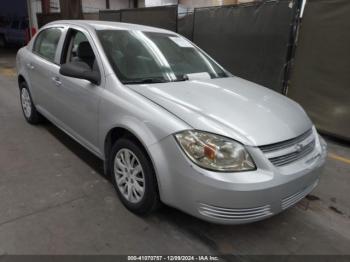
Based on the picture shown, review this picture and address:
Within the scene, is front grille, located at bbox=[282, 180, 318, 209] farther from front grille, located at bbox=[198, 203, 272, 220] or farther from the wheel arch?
the wheel arch

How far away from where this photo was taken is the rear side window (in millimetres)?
3739

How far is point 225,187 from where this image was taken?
1982 mm

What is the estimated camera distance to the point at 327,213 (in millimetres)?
2887

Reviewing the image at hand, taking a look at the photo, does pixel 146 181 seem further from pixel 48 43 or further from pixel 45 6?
pixel 45 6

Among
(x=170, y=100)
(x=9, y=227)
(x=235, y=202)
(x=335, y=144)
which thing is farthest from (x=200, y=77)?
(x=335, y=144)

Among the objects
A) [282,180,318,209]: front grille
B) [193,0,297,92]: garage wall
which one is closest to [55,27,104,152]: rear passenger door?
[282,180,318,209]: front grille

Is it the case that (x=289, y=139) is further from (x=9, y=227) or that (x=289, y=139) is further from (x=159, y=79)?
(x=9, y=227)

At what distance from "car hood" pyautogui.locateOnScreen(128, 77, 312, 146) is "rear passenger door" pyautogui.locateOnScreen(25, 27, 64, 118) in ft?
5.08

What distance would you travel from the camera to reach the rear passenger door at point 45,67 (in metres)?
3.65

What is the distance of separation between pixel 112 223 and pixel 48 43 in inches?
105

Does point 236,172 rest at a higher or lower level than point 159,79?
lower

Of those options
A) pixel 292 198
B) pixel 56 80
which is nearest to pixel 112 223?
pixel 292 198

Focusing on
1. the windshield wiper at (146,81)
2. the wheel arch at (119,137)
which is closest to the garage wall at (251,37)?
the windshield wiper at (146,81)

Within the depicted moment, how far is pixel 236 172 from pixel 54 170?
2214 millimetres
